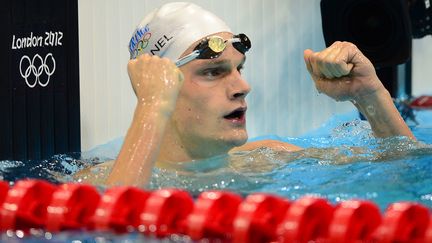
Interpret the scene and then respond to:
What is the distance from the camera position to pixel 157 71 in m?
2.33

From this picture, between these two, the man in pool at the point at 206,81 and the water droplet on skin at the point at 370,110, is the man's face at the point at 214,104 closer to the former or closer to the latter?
the man in pool at the point at 206,81

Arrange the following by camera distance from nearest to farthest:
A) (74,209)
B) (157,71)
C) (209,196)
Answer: (209,196) < (74,209) < (157,71)

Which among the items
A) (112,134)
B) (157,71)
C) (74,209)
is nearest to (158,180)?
(157,71)

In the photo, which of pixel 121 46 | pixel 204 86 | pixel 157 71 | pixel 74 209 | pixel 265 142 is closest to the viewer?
pixel 74 209

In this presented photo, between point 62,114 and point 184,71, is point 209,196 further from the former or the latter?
point 62,114

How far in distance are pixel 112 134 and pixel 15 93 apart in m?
0.71

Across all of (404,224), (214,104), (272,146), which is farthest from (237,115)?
(404,224)

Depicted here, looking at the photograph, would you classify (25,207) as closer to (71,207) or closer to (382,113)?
(71,207)

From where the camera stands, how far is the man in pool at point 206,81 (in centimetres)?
235

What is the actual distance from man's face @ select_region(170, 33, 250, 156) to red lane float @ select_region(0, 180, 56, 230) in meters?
0.77

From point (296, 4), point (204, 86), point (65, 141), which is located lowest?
point (65, 141)

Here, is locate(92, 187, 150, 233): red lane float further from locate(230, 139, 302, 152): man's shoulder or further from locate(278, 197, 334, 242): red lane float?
locate(230, 139, 302, 152): man's shoulder

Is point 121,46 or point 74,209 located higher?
point 121,46

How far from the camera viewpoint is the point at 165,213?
1724 millimetres
